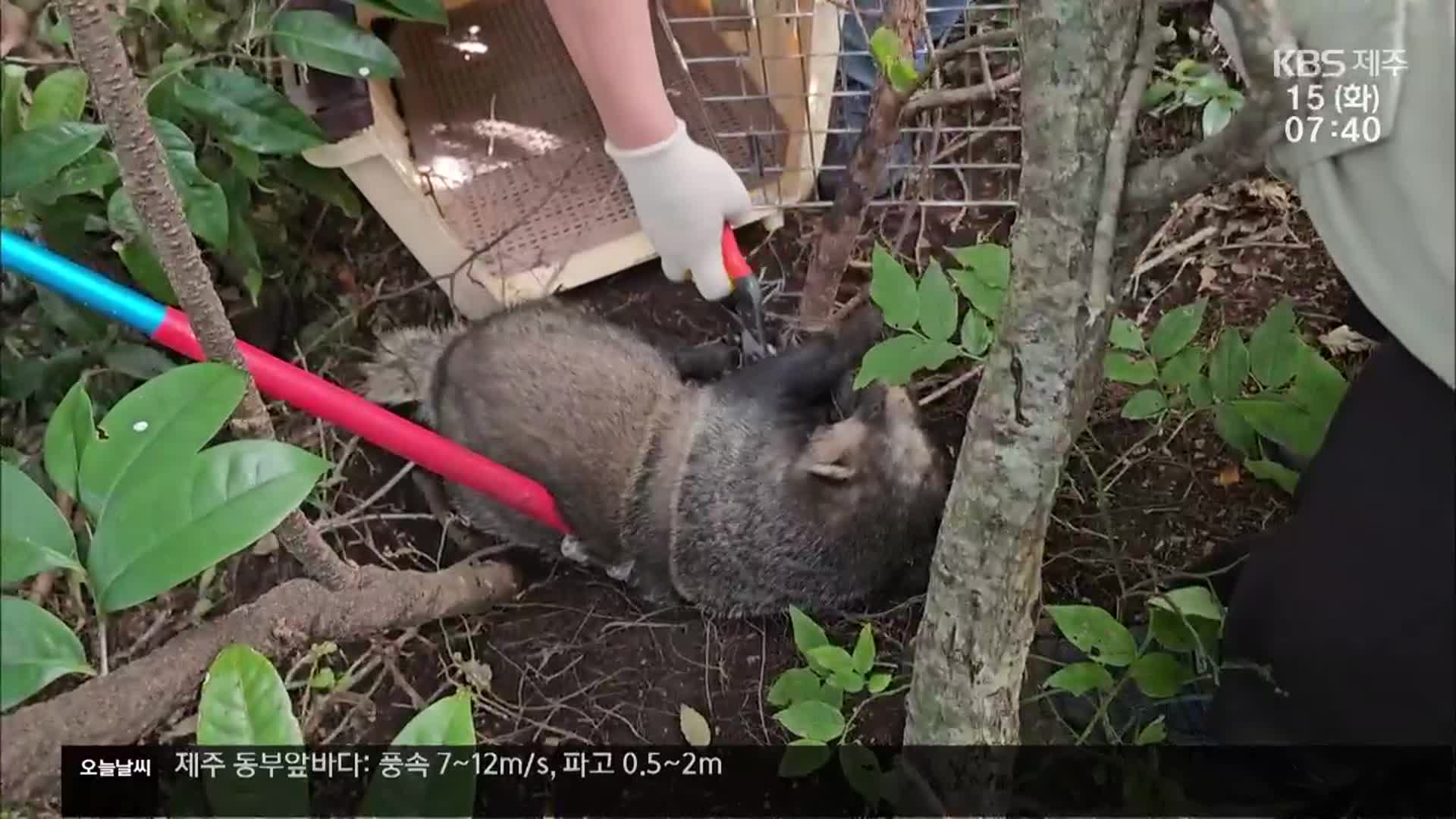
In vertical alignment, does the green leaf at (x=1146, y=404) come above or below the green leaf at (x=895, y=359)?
below

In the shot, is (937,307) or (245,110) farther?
(245,110)

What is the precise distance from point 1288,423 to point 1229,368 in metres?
0.08

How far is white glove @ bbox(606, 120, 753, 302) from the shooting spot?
1342 mm

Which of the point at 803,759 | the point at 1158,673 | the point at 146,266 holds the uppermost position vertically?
the point at 146,266

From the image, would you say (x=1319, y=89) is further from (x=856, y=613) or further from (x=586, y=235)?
(x=586, y=235)

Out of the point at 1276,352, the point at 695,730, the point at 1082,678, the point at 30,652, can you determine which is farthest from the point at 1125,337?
the point at 30,652

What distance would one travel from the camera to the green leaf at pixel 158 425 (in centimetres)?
70

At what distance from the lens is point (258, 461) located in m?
0.70

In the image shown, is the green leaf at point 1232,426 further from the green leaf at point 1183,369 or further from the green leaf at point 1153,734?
the green leaf at point 1153,734

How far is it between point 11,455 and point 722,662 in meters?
0.91

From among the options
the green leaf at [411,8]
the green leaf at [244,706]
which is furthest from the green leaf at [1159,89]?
the green leaf at [244,706]

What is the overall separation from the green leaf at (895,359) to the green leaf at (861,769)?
359mm

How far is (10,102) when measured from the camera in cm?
117

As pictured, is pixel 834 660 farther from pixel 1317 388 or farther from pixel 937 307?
pixel 1317 388
